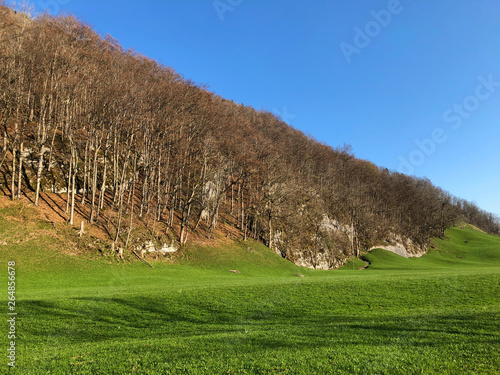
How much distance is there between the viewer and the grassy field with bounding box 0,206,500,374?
866 centimetres

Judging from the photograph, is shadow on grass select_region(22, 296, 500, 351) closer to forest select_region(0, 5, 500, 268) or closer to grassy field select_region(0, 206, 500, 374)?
grassy field select_region(0, 206, 500, 374)

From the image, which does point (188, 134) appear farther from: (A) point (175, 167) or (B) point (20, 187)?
(B) point (20, 187)

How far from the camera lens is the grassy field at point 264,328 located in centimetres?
866

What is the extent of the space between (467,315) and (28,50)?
48.2 metres

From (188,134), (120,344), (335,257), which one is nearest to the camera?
(120,344)

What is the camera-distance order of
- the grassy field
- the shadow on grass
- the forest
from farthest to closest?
the forest < the shadow on grass < the grassy field

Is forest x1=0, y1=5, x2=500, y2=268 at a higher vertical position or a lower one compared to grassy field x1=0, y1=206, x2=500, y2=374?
higher

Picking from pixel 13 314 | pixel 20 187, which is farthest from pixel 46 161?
pixel 13 314

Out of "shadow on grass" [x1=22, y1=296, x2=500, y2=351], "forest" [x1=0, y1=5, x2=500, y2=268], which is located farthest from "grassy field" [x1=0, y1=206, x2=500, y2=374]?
"forest" [x1=0, y1=5, x2=500, y2=268]

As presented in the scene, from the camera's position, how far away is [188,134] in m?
46.7

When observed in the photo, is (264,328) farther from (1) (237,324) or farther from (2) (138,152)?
(2) (138,152)

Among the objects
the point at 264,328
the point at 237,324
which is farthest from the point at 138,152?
the point at 264,328

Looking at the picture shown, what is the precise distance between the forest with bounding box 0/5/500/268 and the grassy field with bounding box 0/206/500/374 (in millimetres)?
Result: 15042

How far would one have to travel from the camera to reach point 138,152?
45.7 m
